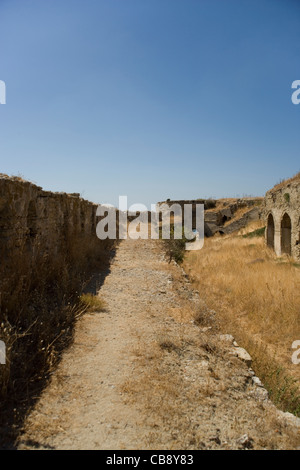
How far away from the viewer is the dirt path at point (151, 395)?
2.08 metres

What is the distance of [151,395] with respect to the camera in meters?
2.50

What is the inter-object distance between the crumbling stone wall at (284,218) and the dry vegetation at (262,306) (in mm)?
615

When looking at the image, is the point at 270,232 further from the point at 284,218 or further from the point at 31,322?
the point at 31,322

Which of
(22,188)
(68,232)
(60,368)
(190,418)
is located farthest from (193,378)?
(68,232)

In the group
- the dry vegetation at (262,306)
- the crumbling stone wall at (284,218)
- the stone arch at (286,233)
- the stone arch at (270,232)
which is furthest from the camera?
the stone arch at (270,232)

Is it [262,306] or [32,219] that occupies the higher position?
[32,219]

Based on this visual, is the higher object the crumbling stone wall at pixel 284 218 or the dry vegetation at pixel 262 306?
the crumbling stone wall at pixel 284 218

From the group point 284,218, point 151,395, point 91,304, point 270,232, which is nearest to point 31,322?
point 91,304

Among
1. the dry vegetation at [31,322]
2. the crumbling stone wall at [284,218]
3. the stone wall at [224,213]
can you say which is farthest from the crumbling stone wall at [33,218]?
the stone wall at [224,213]

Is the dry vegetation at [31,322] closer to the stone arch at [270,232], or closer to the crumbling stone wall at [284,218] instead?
the crumbling stone wall at [284,218]

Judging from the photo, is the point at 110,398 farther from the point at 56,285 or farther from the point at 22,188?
the point at 22,188

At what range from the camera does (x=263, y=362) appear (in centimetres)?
398

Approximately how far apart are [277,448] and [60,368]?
198 cm

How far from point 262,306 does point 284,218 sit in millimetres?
6187
